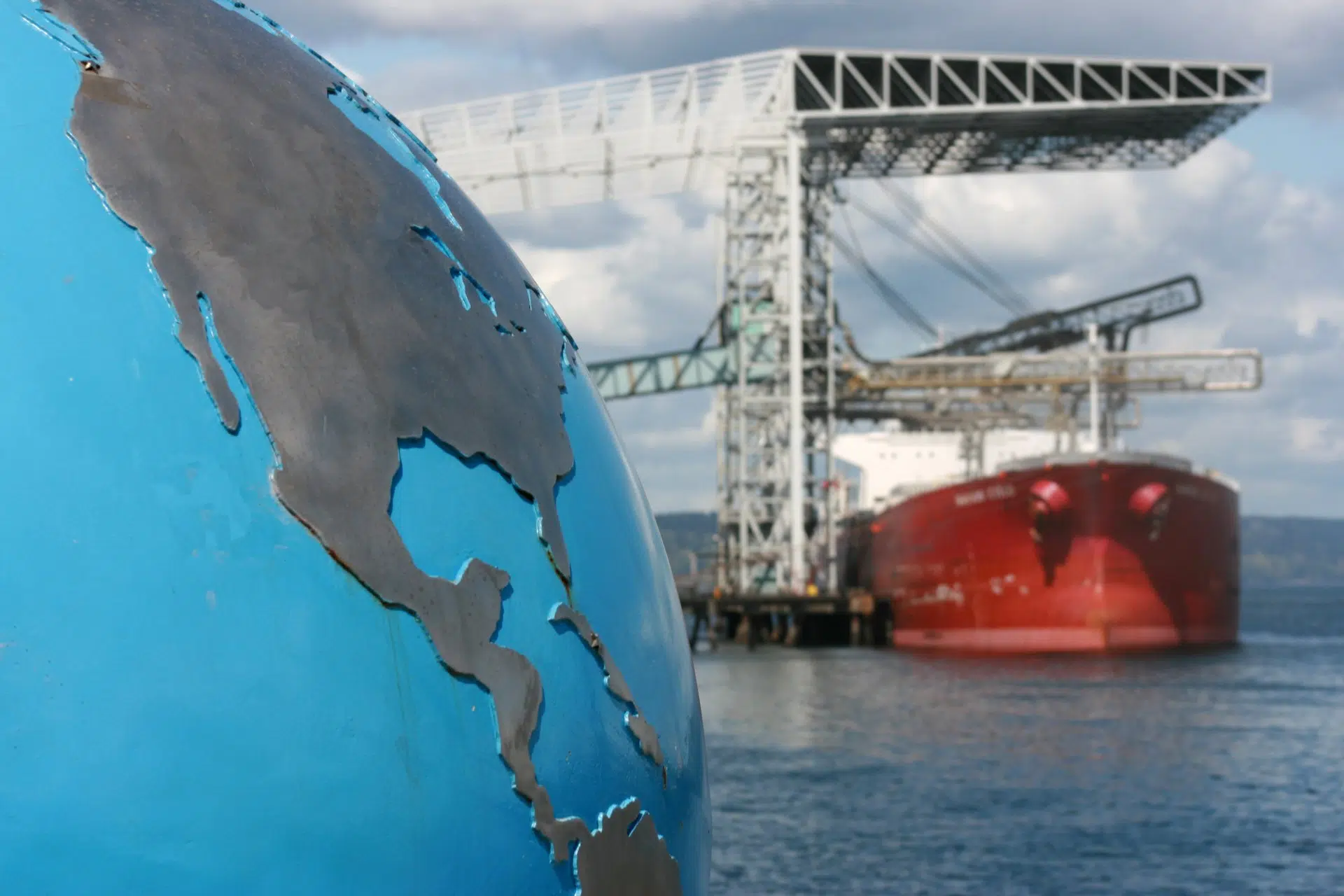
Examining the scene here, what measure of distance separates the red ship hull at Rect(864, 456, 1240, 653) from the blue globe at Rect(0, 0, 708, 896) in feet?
130

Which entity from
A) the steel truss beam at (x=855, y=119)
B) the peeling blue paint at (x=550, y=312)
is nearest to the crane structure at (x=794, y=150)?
the steel truss beam at (x=855, y=119)

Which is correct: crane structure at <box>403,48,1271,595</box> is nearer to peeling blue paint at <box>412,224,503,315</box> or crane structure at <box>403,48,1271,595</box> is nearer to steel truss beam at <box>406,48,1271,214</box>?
steel truss beam at <box>406,48,1271,214</box>

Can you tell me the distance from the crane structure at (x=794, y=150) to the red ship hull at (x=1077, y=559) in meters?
4.63

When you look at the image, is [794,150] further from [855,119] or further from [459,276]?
[459,276]

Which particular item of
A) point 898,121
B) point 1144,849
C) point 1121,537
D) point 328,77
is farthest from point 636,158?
point 328,77

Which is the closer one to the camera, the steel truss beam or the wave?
the steel truss beam

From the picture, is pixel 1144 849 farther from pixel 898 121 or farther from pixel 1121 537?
pixel 898 121

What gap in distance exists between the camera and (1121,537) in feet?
136

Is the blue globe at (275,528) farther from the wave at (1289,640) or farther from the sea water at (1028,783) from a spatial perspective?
the wave at (1289,640)

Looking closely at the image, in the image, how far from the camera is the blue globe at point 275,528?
7.57 feet

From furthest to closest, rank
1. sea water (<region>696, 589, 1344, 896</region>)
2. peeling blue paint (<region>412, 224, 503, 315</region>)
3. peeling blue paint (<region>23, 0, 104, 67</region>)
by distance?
sea water (<region>696, 589, 1344, 896</region>), peeling blue paint (<region>412, 224, 503, 315</region>), peeling blue paint (<region>23, 0, 104, 67</region>)

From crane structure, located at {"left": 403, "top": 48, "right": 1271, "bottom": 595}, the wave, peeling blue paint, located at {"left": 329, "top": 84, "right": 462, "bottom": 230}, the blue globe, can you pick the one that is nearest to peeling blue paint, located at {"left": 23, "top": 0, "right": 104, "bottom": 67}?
the blue globe

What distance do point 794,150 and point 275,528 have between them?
4309 cm

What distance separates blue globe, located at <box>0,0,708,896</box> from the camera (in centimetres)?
231
